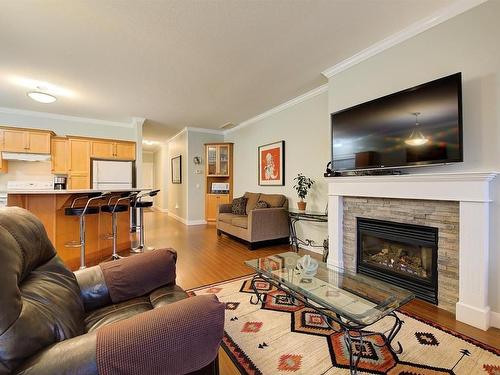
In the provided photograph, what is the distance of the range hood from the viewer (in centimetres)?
457

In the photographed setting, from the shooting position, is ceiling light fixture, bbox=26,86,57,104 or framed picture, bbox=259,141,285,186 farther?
framed picture, bbox=259,141,285,186

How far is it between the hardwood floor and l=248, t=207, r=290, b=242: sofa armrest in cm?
22

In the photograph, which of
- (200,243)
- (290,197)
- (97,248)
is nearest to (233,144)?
(290,197)

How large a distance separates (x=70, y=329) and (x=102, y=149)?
5.32 m

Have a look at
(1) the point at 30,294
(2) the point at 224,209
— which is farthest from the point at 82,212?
(2) the point at 224,209

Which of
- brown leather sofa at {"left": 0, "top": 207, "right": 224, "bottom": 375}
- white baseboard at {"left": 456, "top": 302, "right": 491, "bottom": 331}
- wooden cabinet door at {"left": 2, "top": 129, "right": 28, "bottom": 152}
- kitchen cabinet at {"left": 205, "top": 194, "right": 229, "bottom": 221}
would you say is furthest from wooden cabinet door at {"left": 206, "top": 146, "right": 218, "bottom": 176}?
white baseboard at {"left": 456, "top": 302, "right": 491, "bottom": 331}

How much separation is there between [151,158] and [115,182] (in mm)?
6139

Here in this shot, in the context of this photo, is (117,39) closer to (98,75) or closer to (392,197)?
(98,75)

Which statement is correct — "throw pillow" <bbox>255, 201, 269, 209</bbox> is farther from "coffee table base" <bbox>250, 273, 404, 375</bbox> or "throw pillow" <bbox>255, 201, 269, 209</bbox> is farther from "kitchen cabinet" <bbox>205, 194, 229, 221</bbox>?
"coffee table base" <bbox>250, 273, 404, 375</bbox>

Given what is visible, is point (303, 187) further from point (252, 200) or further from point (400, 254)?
point (400, 254)

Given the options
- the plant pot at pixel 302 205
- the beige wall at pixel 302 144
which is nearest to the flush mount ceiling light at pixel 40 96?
the beige wall at pixel 302 144

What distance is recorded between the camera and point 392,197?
2406 mm

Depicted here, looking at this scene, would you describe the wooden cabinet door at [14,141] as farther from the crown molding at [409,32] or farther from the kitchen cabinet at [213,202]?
the crown molding at [409,32]

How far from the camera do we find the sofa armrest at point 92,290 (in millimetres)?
1347
